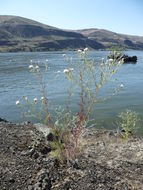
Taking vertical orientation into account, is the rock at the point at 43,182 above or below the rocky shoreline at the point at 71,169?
above

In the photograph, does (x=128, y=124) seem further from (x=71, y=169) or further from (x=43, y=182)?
(x=43, y=182)

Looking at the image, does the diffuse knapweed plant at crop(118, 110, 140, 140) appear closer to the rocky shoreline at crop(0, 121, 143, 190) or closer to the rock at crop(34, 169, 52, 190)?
the rocky shoreline at crop(0, 121, 143, 190)

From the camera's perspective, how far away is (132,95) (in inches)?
837

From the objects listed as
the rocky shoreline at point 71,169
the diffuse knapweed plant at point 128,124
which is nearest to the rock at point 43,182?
the rocky shoreline at point 71,169

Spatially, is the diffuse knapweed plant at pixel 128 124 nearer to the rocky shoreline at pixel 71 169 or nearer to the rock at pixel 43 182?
the rocky shoreline at pixel 71 169

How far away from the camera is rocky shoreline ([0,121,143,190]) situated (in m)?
4.62

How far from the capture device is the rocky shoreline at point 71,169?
462cm

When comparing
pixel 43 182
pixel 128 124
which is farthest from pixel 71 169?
pixel 128 124

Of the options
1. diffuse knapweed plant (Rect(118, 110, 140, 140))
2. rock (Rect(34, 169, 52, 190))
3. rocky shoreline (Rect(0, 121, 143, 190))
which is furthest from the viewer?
diffuse knapweed plant (Rect(118, 110, 140, 140))

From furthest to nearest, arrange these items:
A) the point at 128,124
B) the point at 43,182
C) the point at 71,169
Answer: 1. the point at 128,124
2. the point at 71,169
3. the point at 43,182

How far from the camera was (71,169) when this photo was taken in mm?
5195

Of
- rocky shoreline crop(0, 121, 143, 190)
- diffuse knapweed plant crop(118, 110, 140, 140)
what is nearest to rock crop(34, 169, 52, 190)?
rocky shoreline crop(0, 121, 143, 190)

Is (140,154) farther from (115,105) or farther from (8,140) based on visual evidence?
(115,105)

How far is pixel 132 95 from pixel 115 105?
4.15 metres
